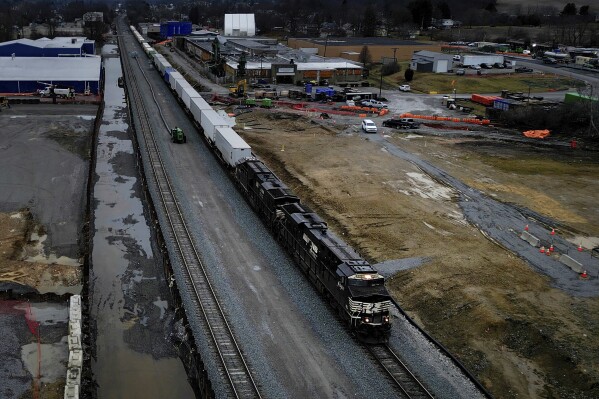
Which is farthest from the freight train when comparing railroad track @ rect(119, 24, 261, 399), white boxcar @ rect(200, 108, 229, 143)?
white boxcar @ rect(200, 108, 229, 143)

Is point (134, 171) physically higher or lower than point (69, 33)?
lower

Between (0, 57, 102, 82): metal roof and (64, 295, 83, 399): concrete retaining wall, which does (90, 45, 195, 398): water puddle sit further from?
(0, 57, 102, 82): metal roof

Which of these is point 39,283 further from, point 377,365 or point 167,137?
point 167,137

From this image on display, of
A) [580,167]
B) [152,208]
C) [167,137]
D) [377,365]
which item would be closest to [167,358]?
[377,365]

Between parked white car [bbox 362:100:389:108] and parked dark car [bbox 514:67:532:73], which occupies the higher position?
parked dark car [bbox 514:67:532:73]

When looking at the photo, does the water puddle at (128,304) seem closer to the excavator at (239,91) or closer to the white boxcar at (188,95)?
the white boxcar at (188,95)

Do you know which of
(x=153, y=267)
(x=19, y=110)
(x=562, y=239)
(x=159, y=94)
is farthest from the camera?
(x=159, y=94)

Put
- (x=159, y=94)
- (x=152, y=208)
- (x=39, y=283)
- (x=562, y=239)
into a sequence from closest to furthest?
(x=39, y=283), (x=562, y=239), (x=152, y=208), (x=159, y=94)
